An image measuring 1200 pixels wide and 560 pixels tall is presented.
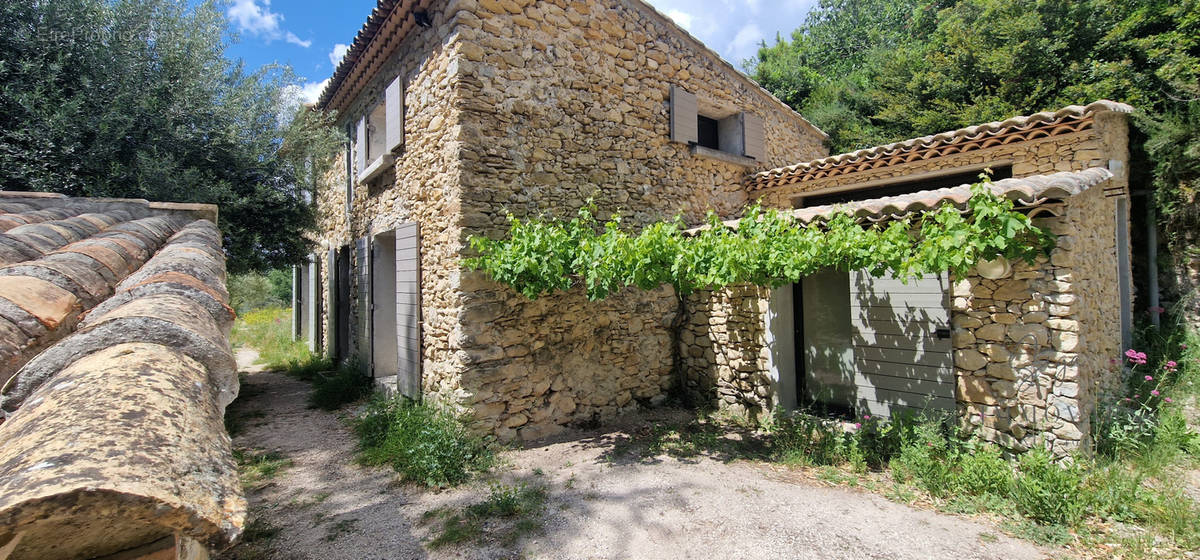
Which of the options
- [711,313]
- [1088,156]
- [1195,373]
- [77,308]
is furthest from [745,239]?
[1195,373]

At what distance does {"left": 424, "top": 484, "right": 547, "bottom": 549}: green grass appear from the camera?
11.3ft

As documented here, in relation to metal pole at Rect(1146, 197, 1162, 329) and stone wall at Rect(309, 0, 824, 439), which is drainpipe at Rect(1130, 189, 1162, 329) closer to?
metal pole at Rect(1146, 197, 1162, 329)

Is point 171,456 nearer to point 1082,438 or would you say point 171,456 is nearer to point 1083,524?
point 1083,524

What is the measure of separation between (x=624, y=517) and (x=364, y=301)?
18.2 ft

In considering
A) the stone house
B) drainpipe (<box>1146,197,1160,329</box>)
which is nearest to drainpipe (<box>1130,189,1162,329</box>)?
drainpipe (<box>1146,197,1160,329</box>)


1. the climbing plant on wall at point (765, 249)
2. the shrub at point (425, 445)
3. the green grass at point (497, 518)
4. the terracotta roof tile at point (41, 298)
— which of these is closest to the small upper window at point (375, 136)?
the climbing plant on wall at point (765, 249)

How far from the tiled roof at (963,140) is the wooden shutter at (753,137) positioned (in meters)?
0.86

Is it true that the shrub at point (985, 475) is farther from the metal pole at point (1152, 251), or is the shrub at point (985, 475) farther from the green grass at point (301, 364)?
the green grass at point (301, 364)

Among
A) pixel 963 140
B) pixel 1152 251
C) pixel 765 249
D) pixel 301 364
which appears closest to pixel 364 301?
pixel 301 364

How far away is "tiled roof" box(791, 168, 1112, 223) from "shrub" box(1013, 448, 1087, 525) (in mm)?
1993

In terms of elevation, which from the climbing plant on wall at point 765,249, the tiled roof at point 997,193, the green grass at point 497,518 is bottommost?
the green grass at point 497,518

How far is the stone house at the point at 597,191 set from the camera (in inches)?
184

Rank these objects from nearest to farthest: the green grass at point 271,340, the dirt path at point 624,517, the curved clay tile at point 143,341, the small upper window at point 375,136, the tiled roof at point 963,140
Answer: the curved clay tile at point 143,341
the dirt path at point 624,517
the tiled roof at point 963,140
the small upper window at point 375,136
the green grass at point 271,340

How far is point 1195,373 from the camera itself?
18.3 ft
